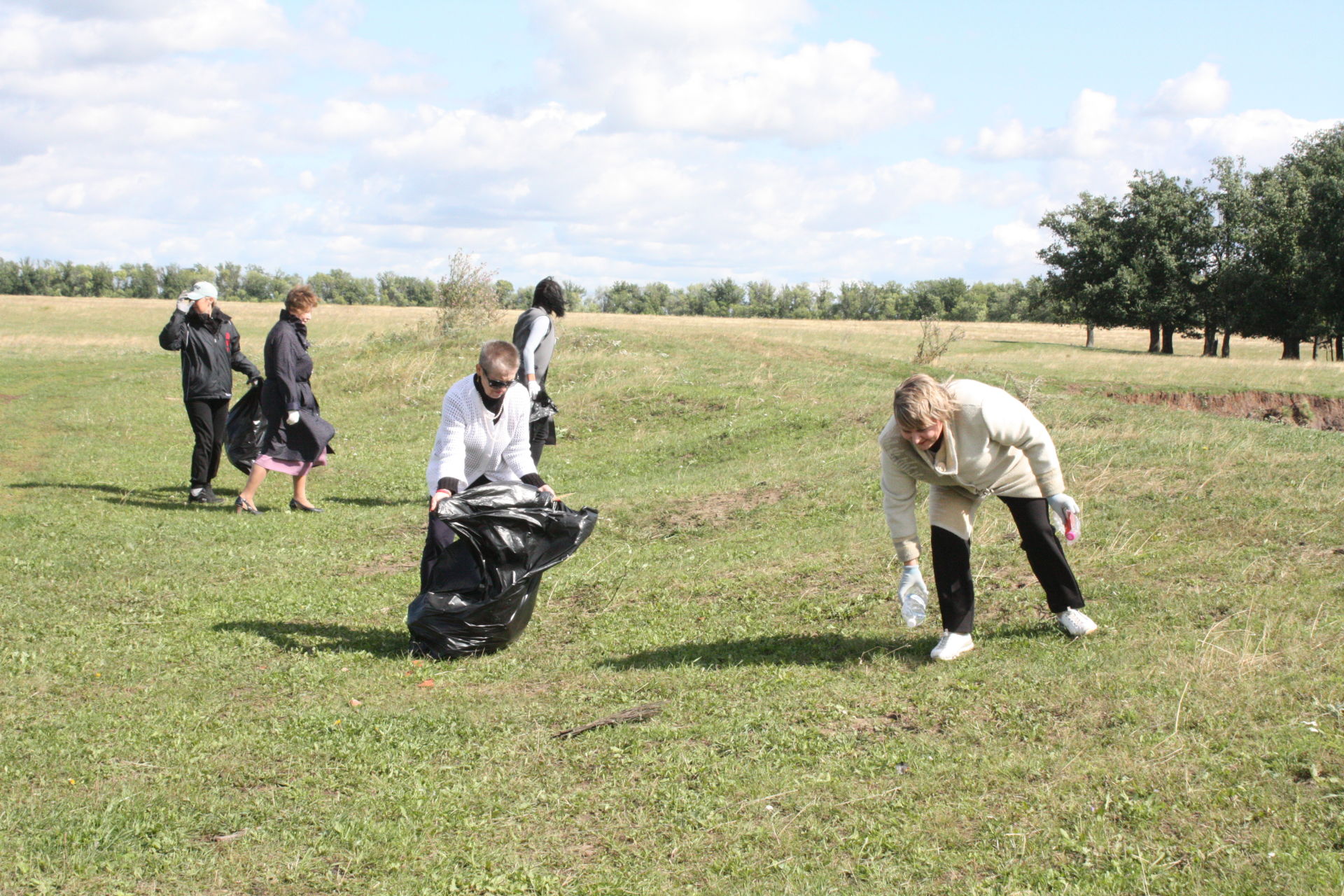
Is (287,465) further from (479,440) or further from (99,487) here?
(479,440)

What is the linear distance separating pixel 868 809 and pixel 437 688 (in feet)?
8.75

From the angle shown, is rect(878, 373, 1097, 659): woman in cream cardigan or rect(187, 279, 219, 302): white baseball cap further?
rect(187, 279, 219, 302): white baseball cap

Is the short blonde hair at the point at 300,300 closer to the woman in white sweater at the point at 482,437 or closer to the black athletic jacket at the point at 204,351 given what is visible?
the black athletic jacket at the point at 204,351

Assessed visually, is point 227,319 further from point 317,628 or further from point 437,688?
point 437,688

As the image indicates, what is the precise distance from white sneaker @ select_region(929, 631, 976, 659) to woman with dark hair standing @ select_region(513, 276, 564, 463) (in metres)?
5.24

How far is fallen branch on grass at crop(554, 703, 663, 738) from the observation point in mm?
4941

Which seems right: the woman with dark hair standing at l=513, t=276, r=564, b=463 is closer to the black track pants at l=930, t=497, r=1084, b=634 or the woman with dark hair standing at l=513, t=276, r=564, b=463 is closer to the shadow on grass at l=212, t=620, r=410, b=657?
the shadow on grass at l=212, t=620, r=410, b=657

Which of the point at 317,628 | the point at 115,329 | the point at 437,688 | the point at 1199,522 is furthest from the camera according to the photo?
the point at 115,329

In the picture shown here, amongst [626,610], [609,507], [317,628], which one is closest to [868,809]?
[626,610]

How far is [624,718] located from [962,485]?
6.81 feet

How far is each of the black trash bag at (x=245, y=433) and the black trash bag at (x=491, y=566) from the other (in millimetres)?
5499

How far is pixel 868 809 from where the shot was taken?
4.00m

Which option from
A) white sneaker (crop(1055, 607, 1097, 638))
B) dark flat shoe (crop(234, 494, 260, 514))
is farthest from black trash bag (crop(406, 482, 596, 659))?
dark flat shoe (crop(234, 494, 260, 514))

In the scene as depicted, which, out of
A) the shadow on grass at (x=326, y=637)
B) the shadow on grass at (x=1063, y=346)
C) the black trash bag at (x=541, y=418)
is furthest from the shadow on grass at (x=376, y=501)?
the shadow on grass at (x=1063, y=346)
